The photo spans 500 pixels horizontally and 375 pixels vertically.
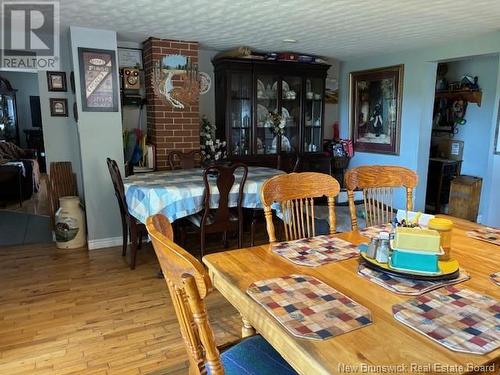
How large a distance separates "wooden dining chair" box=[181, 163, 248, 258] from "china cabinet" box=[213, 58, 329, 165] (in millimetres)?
1586

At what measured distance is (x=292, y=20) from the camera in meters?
3.20

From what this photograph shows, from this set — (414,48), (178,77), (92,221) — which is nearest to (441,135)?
(414,48)

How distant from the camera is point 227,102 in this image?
14.9 ft

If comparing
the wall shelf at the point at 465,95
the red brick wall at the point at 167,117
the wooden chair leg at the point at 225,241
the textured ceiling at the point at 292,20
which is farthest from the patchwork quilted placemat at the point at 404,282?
the wall shelf at the point at 465,95

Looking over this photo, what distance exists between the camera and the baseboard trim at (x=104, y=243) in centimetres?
377

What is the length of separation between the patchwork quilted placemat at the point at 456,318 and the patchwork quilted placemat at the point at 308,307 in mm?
130

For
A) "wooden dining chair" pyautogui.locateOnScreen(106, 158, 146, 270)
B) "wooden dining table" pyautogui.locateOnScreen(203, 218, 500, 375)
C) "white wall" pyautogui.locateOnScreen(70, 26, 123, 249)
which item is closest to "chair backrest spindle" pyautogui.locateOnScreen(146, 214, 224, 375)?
"wooden dining table" pyautogui.locateOnScreen(203, 218, 500, 375)

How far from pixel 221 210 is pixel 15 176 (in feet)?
14.1

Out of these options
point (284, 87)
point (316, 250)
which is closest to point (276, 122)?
point (284, 87)

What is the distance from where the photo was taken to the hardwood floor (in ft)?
6.61

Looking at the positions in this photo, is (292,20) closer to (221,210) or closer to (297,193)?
(221,210)

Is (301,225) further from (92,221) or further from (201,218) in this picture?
(92,221)

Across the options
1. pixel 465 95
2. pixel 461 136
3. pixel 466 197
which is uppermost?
pixel 465 95

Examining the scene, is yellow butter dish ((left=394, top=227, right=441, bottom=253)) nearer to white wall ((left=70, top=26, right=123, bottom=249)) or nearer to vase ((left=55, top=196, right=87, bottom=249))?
white wall ((left=70, top=26, right=123, bottom=249))
